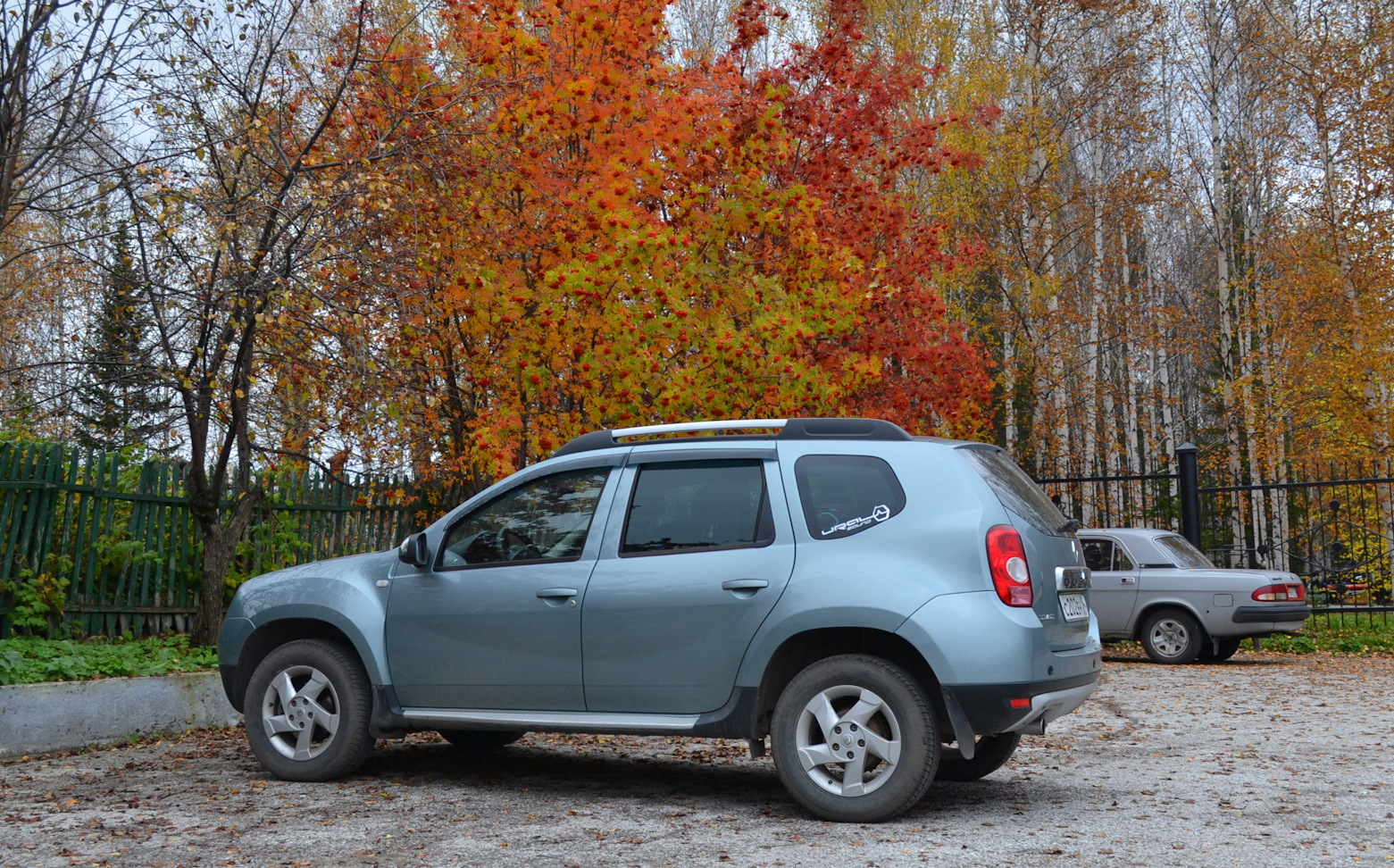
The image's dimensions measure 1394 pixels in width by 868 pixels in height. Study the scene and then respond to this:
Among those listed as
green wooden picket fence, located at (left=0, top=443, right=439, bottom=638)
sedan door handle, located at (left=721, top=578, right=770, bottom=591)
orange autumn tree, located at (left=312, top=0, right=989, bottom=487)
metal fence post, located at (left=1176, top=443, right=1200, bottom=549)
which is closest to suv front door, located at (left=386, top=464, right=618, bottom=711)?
sedan door handle, located at (left=721, top=578, right=770, bottom=591)

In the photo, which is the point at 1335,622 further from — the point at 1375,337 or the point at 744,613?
the point at 744,613

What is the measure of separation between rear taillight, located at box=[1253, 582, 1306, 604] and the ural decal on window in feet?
32.0

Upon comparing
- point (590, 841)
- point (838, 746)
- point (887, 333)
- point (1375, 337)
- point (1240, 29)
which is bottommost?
point (590, 841)

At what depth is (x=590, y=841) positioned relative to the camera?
523 centimetres

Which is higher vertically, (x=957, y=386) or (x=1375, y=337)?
(x=1375, y=337)

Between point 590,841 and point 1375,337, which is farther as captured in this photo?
point 1375,337

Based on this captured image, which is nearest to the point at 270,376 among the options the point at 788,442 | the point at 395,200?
the point at 395,200

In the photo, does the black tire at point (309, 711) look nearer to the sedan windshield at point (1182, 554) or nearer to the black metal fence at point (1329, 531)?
the sedan windshield at point (1182, 554)

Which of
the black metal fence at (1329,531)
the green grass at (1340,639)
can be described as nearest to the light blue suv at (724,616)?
the black metal fence at (1329,531)

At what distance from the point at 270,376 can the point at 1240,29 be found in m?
21.6

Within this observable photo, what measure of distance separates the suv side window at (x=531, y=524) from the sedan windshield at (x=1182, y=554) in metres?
10.1

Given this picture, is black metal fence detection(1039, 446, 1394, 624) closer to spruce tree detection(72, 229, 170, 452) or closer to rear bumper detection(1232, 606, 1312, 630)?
rear bumper detection(1232, 606, 1312, 630)

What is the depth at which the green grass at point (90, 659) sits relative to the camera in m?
7.94

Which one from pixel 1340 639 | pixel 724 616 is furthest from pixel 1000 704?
pixel 1340 639
